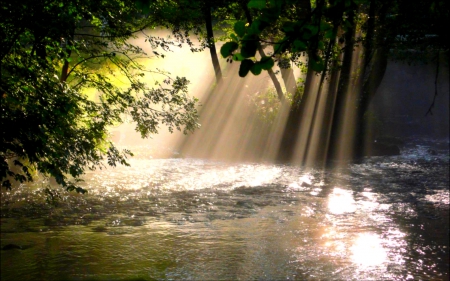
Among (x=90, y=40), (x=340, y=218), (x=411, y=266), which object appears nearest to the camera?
(x=411, y=266)

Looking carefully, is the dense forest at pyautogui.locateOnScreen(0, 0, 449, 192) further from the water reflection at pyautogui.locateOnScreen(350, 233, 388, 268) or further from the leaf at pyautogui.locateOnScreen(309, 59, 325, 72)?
the water reflection at pyautogui.locateOnScreen(350, 233, 388, 268)

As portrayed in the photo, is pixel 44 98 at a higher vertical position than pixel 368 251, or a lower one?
higher

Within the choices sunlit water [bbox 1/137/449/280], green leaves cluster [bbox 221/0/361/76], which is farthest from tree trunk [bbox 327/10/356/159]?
green leaves cluster [bbox 221/0/361/76]

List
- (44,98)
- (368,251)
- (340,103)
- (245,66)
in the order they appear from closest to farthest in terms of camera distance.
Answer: (245,66)
(44,98)
(368,251)
(340,103)

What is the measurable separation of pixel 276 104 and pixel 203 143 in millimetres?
3862

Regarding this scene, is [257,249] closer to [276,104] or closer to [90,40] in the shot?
[90,40]

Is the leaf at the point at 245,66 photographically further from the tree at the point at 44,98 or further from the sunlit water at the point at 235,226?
the sunlit water at the point at 235,226

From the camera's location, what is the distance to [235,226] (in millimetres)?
11719

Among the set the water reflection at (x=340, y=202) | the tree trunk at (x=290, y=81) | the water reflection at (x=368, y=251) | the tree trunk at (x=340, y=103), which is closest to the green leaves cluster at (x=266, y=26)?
the water reflection at (x=368, y=251)

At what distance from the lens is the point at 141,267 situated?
28.2 ft

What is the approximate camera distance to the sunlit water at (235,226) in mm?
8781

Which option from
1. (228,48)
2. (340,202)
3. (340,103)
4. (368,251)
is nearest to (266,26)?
(228,48)

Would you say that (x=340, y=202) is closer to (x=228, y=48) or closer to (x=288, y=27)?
(x=288, y=27)

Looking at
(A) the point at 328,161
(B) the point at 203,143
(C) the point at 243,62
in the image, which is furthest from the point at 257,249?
(B) the point at 203,143
